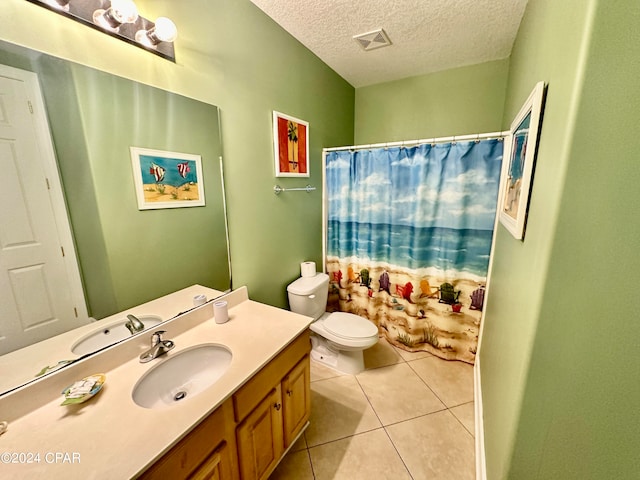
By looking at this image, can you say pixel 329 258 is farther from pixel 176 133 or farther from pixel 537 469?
pixel 537 469

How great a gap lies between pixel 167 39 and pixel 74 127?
50 centimetres

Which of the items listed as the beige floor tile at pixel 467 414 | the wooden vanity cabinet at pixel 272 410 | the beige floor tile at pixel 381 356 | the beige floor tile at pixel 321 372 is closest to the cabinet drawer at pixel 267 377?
the wooden vanity cabinet at pixel 272 410

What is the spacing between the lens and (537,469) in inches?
29.4

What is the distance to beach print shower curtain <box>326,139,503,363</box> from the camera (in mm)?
1820

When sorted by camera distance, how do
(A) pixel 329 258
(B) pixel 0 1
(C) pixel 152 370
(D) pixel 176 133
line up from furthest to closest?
(A) pixel 329 258 < (D) pixel 176 133 < (C) pixel 152 370 < (B) pixel 0 1

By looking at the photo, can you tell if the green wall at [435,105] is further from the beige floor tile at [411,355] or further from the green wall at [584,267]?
the beige floor tile at [411,355]

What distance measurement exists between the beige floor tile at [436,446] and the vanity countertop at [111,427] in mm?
1017

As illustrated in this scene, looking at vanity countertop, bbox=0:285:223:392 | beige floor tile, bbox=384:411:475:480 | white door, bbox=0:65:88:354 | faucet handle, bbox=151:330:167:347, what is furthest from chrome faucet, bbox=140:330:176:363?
beige floor tile, bbox=384:411:475:480

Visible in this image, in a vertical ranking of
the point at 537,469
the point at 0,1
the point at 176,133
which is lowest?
the point at 537,469

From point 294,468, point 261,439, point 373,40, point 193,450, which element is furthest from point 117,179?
point 373,40

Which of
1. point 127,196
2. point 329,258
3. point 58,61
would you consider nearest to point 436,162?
point 329,258

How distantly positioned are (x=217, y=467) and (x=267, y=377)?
307mm

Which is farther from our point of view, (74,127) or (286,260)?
(286,260)

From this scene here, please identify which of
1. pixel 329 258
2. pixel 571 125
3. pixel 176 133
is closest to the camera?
pixel 571 125
